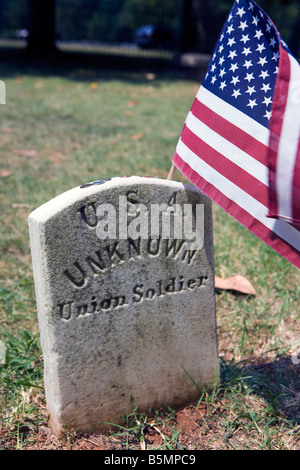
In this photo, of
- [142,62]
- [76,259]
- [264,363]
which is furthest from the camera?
[142,62]

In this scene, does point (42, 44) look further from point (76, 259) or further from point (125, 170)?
point (76, 259)

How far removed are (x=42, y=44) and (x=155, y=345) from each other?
45.4 ft

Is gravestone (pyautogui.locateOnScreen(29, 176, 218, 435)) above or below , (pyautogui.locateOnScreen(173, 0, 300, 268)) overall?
below

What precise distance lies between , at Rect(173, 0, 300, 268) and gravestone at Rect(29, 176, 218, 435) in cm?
17

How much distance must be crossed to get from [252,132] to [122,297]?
85 centimetres

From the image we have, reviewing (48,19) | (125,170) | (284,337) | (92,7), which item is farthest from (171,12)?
(284,337)

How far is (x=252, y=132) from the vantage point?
6.25 feet

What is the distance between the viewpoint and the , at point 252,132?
5.96ft

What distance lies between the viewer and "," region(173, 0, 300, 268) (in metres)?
1.82

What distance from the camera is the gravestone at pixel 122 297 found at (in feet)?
5.84

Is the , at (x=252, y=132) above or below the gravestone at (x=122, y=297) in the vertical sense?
above

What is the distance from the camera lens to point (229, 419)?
213cm

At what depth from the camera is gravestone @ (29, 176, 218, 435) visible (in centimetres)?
178

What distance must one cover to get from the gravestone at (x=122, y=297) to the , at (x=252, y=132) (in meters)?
0.17
